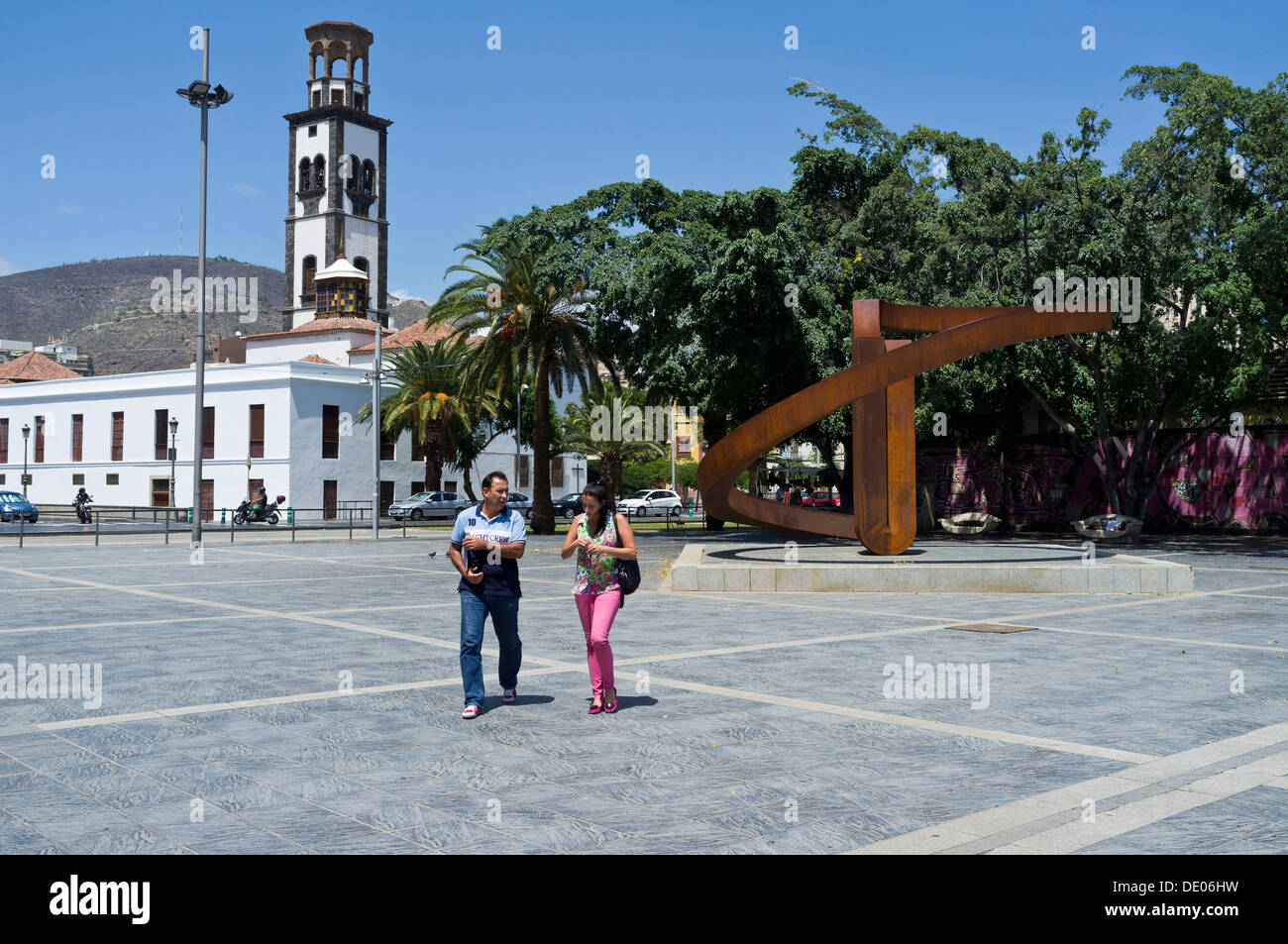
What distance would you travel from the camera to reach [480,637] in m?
7.38

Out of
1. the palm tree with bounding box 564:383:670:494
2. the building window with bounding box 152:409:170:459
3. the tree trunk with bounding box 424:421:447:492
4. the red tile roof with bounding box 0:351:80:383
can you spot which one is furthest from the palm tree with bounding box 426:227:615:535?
the red tile roof with bounding box 0:351:80:383

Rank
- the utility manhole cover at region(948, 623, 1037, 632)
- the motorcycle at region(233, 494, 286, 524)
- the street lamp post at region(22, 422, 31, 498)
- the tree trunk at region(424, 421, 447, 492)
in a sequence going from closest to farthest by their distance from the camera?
1. the utility manhole cover at region(948, 623, 1037, 632)
2. the motorcycle at region(233, 494, 286, 524)
3. the tree trunk at region(424, 421, 447, 492)
4. the street lamp post at region(22, 422, 31, 498)

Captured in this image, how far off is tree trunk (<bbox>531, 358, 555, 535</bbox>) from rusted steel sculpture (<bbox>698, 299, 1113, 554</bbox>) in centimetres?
1893

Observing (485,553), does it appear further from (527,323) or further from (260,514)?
(260,514)

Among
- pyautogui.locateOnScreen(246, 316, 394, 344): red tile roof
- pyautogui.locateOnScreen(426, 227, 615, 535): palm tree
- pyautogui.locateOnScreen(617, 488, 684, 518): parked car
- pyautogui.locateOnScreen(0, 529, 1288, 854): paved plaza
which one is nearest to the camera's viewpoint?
pyautogui.locateOnScreen(0, 529, 1288, 854): paved plaza

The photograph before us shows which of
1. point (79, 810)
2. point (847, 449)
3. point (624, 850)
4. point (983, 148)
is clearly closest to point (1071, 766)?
point (624, 850)

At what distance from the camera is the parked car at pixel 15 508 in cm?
4866

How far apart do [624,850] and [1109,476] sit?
29108 mm

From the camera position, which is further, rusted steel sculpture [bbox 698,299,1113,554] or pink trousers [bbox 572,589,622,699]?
rusted steel sculpture [bbox 698,299,1113,554]

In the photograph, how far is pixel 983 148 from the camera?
1136 inches

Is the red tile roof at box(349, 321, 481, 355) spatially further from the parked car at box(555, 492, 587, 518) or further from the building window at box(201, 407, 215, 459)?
the building window at box(201, 407, 215, 459)

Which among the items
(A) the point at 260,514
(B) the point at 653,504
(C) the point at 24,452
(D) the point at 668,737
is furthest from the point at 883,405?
(C) the point at 24,452

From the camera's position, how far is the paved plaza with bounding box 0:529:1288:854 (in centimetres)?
486

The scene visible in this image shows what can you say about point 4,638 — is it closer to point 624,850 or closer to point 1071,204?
point 624,850
